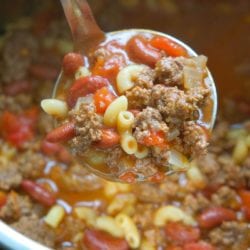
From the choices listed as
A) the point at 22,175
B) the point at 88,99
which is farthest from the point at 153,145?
the point at 22,175

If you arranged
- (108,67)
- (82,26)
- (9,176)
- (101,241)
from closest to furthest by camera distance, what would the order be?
(108,67), (82,26), (101,241), (9,176)

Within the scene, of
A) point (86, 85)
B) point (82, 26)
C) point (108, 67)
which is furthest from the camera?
point (82, 26)

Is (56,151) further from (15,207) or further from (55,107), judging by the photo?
(55,107)

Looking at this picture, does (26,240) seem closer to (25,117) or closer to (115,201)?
(115,201)

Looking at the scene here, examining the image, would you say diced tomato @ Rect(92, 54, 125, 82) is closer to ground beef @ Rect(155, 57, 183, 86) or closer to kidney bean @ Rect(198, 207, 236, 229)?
ground beef @ Rect(155, 57, 183, 86)

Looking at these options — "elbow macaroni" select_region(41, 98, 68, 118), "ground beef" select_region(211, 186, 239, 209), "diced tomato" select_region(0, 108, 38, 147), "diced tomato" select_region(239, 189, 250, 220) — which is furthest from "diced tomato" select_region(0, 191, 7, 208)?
"diced tomato" select_region(239, 189, 250, 220)

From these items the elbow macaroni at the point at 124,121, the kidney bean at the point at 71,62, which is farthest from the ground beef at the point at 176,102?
the kidney bean at the point at 71,62

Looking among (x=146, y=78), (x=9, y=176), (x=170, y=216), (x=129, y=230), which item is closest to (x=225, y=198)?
(x=170, y=216)
